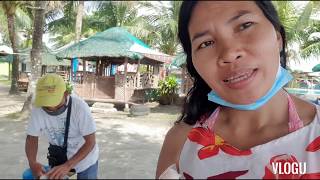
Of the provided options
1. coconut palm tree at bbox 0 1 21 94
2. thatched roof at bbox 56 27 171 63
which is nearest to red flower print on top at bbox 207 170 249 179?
thatched roof at bbox 56 27 171 63

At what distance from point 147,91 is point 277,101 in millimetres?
14413

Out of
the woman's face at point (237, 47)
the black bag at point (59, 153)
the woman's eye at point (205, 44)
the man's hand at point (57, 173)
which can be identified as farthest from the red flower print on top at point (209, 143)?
the black bag at point (59, 153)

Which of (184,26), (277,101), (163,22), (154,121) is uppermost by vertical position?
(163,22)

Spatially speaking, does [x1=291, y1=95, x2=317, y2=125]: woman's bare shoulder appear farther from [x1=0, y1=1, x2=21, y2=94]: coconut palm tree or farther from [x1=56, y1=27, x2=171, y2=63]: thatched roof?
[x1=0, y1=1, x2=21, y2=94]: coconut palm tree

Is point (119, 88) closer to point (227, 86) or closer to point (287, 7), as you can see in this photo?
point (287, 7)

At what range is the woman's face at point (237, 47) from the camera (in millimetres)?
924

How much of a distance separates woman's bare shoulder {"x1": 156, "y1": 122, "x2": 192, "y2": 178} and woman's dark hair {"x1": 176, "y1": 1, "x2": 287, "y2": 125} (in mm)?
30

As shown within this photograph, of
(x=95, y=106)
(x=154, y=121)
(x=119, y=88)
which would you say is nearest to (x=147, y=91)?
(x=119, y=88)

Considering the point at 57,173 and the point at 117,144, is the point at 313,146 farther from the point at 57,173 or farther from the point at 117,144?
the point at 117,144

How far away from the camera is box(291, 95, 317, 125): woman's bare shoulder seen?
101cm

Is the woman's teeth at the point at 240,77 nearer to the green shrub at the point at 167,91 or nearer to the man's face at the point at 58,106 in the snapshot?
the man's face at the point at 58,106

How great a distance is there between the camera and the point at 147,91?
15.4m

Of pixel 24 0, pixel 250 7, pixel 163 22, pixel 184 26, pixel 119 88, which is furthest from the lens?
pixel 163 22

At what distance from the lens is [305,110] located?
1.04 meters
